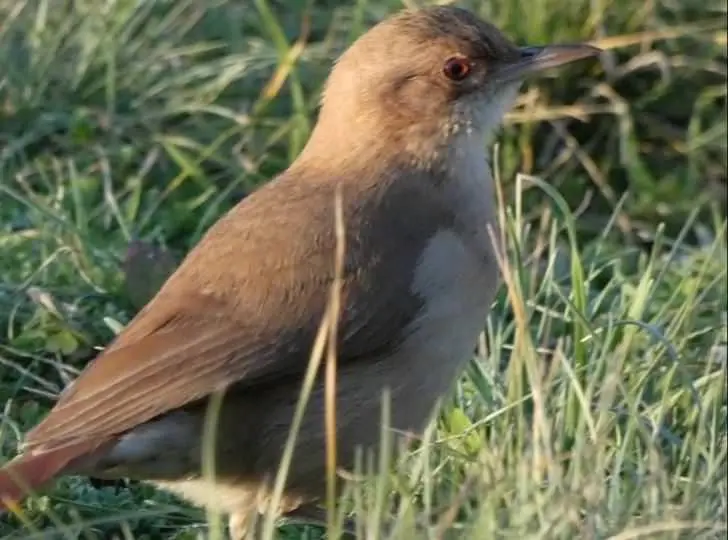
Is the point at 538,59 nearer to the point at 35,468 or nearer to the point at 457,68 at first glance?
the point at 457,68

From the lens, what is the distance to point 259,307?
13.5 ft

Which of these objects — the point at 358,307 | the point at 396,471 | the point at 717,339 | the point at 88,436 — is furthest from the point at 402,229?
the point at 717,339

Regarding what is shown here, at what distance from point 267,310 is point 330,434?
441mm

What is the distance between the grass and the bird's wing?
247 millimetres

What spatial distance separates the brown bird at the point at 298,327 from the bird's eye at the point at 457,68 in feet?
0.31

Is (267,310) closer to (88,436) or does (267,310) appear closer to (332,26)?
(88,436)

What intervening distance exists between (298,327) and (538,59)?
1.16 metres

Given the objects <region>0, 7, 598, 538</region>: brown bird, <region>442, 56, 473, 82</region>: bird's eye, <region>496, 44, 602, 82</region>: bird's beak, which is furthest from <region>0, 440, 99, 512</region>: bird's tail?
<region>496, 44, 602, 82</region>: bird's beak

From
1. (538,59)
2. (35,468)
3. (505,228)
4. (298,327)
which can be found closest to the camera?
(35,468)

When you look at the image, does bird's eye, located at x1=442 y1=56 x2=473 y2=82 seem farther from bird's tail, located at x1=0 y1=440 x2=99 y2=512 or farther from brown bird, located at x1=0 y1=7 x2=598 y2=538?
bird's tail, located at x1=0 y1=440 x2=99 y2=512

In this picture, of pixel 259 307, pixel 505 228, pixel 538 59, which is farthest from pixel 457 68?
pixel 259 307

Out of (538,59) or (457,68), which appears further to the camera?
(538,59)

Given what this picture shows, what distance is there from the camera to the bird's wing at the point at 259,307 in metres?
4.00

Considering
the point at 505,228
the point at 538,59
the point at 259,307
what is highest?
the point at 538,59
